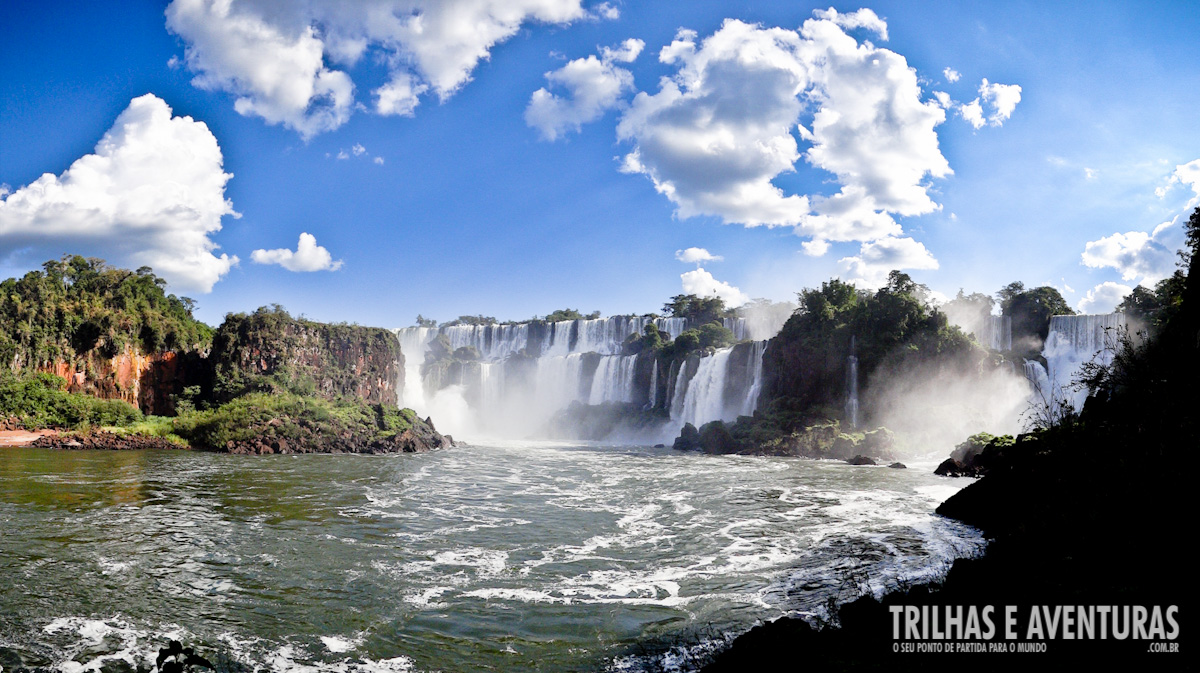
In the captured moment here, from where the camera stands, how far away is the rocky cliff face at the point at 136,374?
Result: 43.3 m

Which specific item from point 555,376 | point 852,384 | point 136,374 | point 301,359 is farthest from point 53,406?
point 852,384

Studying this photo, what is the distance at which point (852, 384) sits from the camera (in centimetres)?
4569

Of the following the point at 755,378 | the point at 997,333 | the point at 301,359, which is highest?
the point at 997,333

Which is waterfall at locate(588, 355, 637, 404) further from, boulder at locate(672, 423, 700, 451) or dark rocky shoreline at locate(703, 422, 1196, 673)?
dark rocky shoreline at locate(703, 422, 1196, 673)

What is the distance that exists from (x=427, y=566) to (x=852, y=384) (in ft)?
135

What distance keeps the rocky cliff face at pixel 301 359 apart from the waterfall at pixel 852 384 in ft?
143

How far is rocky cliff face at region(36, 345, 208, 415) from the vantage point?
142 feet

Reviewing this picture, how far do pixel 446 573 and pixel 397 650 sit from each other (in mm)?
→ 3643

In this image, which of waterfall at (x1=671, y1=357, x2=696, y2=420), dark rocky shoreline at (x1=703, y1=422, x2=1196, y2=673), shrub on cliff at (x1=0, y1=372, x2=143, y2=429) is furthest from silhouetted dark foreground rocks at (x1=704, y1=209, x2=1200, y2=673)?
shrub on cliff at (x1=0, y1=372, x2=143, y2=429)

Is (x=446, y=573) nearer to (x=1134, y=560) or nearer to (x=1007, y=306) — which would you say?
(x=1134, y=560)

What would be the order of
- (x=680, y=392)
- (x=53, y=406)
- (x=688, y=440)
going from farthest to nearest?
(x=680, y=392)
(x=688, y=440)
(x=53, y=406)

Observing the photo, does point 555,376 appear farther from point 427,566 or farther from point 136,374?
point 427,566

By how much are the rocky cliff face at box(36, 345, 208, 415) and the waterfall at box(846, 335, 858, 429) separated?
53.0 m

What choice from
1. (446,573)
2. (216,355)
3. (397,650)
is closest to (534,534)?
(446,573)
